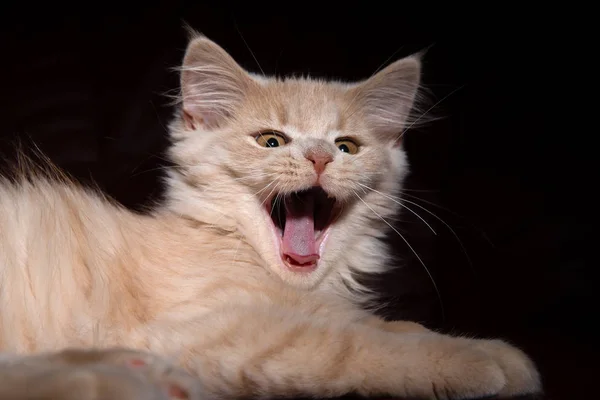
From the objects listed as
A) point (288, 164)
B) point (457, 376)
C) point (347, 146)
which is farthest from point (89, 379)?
point (347, 146)

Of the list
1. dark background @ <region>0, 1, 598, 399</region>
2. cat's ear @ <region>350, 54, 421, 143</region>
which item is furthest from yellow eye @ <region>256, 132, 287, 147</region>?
dark background @ <region>0, 1, 598, 399</region>

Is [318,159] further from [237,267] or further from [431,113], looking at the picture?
[431,113]

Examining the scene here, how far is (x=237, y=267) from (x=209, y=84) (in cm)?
55

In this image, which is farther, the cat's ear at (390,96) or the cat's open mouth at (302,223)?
the cat's ear at (390,96)

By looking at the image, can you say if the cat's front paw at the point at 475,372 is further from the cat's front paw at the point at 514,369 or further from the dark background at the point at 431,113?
the dark background at the point at 431,113

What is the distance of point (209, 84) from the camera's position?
189 cm

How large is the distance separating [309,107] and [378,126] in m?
0.32

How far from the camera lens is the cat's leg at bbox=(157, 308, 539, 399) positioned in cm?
128

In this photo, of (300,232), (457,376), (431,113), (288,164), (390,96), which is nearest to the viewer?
(457,376)

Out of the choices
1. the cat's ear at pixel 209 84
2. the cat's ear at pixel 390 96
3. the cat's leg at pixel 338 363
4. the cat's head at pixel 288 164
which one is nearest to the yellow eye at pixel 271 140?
the cat's head at pixel 288 164

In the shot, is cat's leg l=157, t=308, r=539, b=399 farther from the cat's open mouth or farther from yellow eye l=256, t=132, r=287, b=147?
yellow eye l=256, t=132, r=287, b=147

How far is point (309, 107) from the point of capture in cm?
183

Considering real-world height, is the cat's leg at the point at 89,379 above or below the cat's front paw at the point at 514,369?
below

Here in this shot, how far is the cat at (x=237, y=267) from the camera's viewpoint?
1279mm
